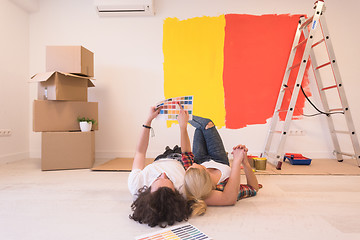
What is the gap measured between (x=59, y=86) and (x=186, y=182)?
5.50 feet

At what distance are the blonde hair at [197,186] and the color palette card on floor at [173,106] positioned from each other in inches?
17.3

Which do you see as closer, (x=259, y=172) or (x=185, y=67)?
(x=259, y=172)

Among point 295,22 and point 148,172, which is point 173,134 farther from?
point 295,22

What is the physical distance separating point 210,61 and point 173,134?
100cm

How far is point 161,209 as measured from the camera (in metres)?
1.00

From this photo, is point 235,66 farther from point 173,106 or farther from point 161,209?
point 161,209

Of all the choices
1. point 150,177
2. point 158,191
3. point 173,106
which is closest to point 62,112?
point 173,106

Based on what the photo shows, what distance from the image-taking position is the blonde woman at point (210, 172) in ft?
3.83

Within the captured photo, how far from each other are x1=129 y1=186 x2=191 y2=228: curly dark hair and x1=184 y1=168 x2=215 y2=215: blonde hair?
12 centimetres

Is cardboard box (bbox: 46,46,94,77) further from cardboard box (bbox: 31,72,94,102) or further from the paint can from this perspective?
the paint can

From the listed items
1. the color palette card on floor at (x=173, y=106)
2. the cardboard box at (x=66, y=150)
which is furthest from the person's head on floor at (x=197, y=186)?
the cardboard box at (x=66, y=150)

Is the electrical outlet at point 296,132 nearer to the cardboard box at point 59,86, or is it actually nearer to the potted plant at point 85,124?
the potted plant at point 85,124

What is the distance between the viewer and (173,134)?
2990mm

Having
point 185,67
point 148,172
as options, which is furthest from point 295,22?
point 148,172
